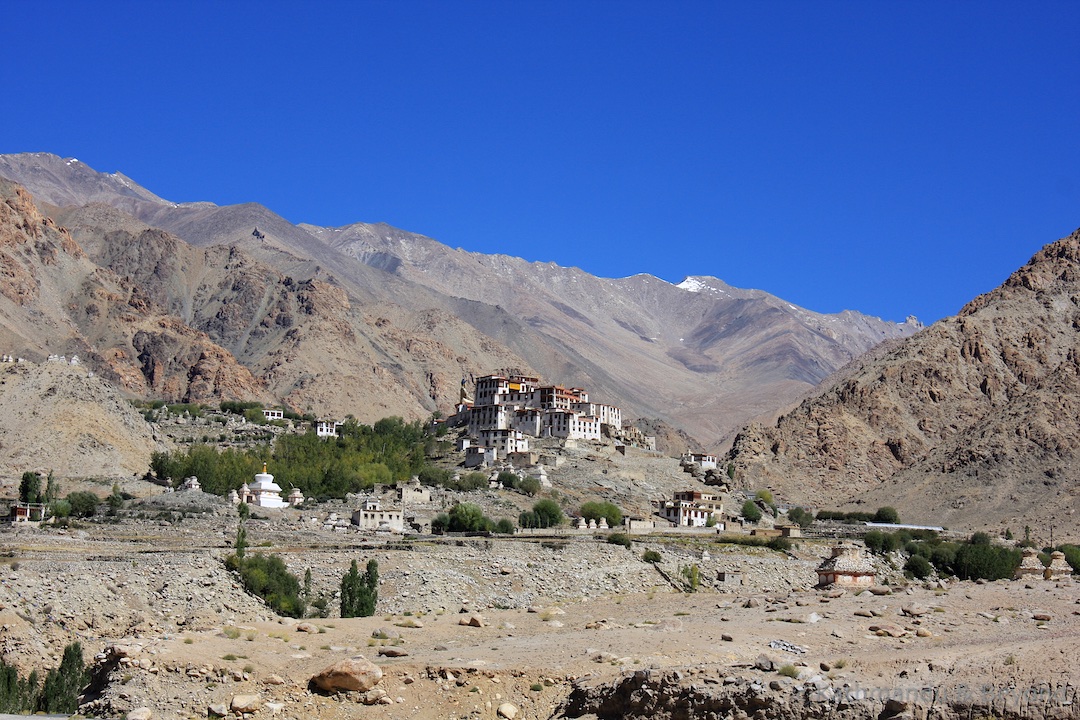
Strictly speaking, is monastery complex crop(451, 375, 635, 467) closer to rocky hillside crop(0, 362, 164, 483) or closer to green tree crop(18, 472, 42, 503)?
rocky hillside crop(0, 362, 164, 483)

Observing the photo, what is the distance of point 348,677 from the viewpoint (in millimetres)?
29859

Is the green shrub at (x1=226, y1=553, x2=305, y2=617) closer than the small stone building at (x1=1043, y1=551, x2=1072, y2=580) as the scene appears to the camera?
Yes

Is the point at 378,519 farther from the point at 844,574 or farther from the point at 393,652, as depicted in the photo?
the point at 393,652

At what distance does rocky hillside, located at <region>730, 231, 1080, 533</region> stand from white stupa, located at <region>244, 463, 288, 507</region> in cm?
6265

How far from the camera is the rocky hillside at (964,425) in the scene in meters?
126

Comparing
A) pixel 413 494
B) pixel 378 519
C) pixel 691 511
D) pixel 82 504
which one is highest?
pixel 691 511

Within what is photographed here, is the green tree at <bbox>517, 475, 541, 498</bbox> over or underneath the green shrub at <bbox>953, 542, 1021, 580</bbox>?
over

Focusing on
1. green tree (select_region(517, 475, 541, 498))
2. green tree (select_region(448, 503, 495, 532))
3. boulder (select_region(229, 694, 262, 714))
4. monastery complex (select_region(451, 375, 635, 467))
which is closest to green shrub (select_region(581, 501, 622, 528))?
green tree (select_region(517, 475, 541, 498))

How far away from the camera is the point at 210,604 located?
49.8 meters

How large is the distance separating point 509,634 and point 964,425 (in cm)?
12447

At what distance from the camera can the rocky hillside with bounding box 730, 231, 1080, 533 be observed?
412 ft

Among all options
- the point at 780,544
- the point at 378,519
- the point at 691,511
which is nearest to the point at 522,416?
the point at 691,511

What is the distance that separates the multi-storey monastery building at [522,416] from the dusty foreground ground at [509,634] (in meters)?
43.0

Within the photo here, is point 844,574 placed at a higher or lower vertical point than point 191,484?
lower
